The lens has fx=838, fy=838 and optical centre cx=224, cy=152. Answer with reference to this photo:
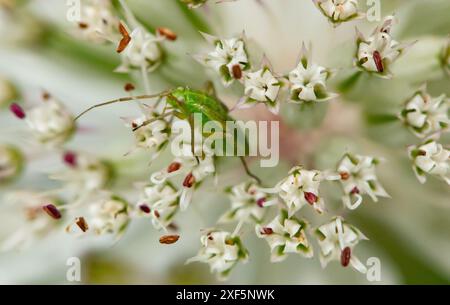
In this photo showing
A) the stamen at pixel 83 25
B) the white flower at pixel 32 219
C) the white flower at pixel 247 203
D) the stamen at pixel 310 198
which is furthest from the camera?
the white flower at pixel 32 219

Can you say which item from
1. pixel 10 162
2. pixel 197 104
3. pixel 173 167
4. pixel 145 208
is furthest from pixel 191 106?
pixel 10 162

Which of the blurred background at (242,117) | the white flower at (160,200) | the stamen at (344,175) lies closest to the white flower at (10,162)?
the blurred background at (242,117)

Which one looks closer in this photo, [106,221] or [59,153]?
[106,221]

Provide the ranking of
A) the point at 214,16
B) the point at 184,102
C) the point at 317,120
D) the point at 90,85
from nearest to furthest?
the point at 184,102, the point at 317,120, the point at 214,16, the point at 90,85

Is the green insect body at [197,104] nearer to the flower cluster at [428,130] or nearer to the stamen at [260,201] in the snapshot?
the stamen at [260,201]

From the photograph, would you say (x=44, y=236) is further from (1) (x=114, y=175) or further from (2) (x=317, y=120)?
(2) (x=317, y=120)

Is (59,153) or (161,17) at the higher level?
(161,17)
